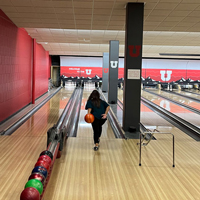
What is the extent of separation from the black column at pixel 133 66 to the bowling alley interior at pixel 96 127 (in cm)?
2

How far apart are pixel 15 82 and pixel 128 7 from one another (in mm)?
4792

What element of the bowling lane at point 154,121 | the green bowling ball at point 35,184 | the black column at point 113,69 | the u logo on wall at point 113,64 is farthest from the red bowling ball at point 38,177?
the u logo on wall at point 113,64

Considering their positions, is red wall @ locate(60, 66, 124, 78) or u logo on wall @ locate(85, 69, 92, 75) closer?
red wall @ locate(60, 66, 124, 78)

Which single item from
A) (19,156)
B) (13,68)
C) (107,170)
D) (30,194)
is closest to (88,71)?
(13,68)

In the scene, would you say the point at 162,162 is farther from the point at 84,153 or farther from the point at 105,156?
the point at 84,153

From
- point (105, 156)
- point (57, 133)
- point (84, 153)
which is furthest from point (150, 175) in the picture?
point (57, 133)

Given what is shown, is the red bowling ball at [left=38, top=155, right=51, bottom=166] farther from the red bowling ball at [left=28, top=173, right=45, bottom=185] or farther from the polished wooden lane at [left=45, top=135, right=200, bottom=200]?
the red bowling ball at [left=28, top=173, right=45, bottom=185]

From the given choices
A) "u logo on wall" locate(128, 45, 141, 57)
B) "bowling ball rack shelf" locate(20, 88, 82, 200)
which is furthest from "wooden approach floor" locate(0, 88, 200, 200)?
"u logo on wall" locate(128, 45, 141, 57)

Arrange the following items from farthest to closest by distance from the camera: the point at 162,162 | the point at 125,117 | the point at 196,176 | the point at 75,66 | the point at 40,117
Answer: the point at 75,66 < the point at 40,117 < the point at 125,117 < the point at 162,162 < the point at 196,176

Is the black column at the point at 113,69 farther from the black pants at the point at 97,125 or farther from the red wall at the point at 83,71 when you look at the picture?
the red wall at the point at 83,71

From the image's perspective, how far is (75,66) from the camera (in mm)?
23141

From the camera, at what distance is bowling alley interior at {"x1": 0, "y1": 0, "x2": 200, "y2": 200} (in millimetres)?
3271

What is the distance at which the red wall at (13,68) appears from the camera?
7249 millimetres

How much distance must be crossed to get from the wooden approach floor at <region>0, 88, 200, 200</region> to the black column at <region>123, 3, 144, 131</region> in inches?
37.5
